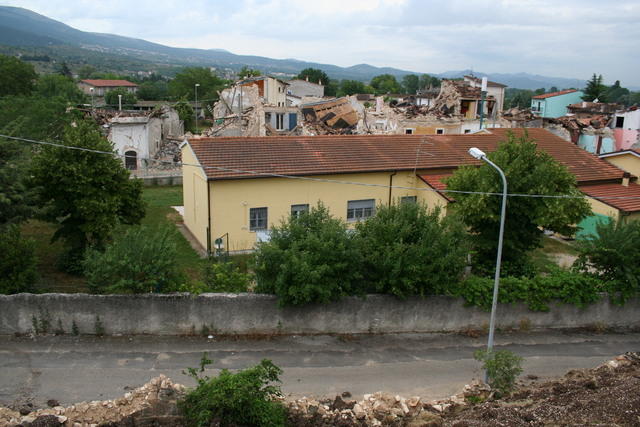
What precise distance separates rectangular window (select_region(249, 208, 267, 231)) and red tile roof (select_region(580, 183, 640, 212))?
53.6 ft

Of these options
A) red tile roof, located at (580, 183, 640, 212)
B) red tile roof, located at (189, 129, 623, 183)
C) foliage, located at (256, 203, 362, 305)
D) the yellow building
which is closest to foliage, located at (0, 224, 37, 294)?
foliage, located at (256, 203, 362, 305)

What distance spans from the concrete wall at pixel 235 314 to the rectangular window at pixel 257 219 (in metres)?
Answer: 8.04

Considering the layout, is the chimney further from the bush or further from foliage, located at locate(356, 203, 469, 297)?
the bush

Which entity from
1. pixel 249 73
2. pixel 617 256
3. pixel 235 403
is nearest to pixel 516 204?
pixel 617 256

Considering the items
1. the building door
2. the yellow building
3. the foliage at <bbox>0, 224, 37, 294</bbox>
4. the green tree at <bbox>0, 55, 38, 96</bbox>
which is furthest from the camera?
the green tree at <bbox>0, 55, 38, 96</bbox>

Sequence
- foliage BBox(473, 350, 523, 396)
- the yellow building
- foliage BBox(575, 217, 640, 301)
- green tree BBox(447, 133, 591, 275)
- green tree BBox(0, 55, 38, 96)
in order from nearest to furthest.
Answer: foliage BBox(473, 350, 523, 396) → foliage BBox(575, 217, 640, 301) → green tree BBox(447, 133, 591, 275) → the yellow building → green tree BBox(0, 55, 38, 96)

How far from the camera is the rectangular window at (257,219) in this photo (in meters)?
23.2

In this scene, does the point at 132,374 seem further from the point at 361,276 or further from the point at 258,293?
the point at 361,276

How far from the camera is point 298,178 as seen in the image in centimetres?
2309

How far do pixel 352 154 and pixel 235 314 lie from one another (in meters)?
12.5

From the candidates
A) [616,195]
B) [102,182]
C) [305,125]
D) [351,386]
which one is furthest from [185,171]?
[616,195]

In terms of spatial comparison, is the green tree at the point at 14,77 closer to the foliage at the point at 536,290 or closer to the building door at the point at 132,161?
the building door at the point at 132,161

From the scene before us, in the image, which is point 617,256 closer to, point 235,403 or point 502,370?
point 502,370

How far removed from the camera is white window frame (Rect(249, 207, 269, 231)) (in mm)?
23250
